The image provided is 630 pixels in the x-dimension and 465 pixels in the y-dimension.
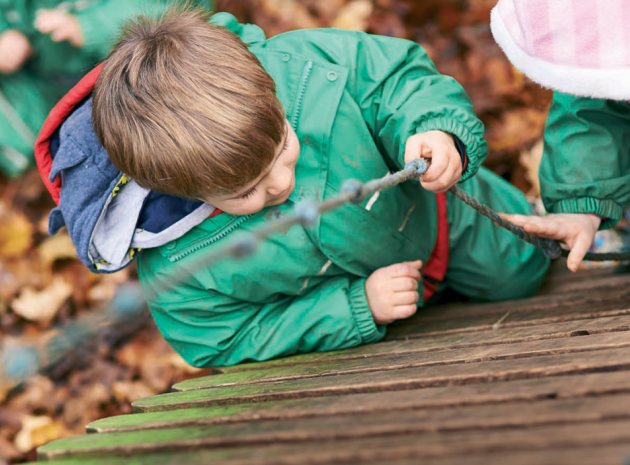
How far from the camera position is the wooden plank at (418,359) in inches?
67.6

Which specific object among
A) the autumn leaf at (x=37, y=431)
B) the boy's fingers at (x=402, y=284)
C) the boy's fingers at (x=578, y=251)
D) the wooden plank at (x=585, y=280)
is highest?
the boy's fingers at (x=402, y=284)

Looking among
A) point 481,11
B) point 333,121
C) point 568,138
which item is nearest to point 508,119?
point 481,11

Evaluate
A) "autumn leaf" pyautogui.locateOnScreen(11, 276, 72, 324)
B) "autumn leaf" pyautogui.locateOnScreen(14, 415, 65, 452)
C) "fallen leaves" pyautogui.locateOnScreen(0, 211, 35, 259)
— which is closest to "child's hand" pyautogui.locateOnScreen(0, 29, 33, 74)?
"fallen leaves" pyautogui.locateOnScreen(0, 211, 35, 259)

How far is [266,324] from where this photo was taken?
2.33m

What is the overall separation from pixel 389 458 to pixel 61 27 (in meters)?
2.58

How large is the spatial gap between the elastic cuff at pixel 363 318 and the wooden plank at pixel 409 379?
0.38m

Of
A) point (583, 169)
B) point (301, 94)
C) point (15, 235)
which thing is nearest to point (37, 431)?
point (15, 235)

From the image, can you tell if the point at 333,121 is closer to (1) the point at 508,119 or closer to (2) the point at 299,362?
(2) the point at 299,362

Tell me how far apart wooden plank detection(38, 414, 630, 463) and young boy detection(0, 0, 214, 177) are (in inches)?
78.4

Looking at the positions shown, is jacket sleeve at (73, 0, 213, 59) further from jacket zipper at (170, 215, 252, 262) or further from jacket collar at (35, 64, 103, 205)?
jacket zipper at (170, 215, 252, 262)

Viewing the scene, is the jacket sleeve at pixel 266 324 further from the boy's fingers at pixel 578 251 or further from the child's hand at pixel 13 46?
the child's hand at pixel 13 46

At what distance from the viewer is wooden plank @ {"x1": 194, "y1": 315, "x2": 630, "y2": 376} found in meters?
1.88

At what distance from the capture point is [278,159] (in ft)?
6.27

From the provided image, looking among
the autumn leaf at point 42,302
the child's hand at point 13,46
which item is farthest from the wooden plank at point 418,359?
the child's hand at point 13,46
